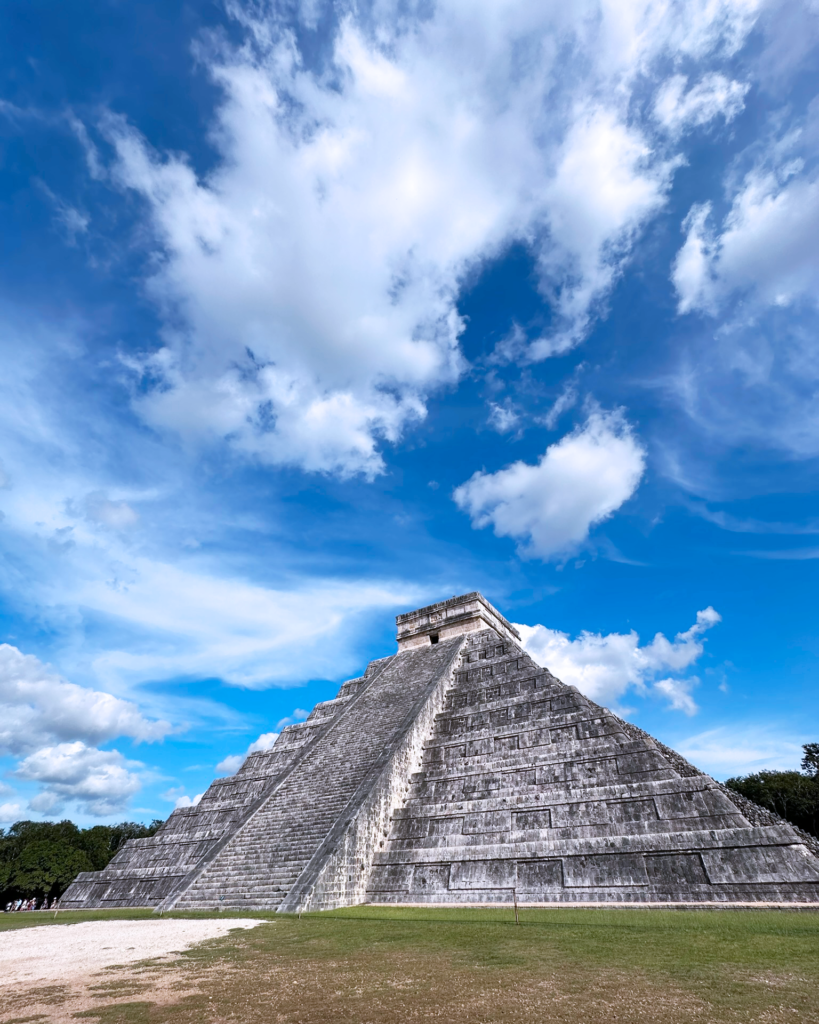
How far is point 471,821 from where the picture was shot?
12.6 meters

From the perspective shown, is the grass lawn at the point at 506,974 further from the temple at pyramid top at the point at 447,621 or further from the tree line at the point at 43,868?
the tree line at the point at 43,868

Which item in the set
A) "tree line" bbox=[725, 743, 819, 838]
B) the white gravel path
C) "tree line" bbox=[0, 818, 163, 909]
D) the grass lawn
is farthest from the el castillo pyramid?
"tree line" bbox=[725, 743, 819, 838]

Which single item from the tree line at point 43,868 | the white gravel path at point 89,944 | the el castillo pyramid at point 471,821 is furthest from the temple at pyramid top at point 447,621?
the tree line at point 43,868

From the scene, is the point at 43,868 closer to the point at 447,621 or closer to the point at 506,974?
the point at 447,621

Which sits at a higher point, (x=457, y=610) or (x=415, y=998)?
(x=457, y=610)

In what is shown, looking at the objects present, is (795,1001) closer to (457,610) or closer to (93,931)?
(93,931)

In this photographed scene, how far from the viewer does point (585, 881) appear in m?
10.4

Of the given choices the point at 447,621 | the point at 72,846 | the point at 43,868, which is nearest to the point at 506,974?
the point at 447,621

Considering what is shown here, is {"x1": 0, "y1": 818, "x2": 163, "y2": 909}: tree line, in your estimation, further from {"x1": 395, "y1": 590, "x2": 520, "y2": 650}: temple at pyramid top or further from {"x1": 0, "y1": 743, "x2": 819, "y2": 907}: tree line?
{"x1": 395, "y1": 590, "x2": 520, "y2": 650}: temple at pyramid top

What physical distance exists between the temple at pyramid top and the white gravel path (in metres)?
14.4

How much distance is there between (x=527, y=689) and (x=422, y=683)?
4.64 metres

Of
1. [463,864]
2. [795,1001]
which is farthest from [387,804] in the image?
[795,1001]

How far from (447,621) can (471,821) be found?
11.8m

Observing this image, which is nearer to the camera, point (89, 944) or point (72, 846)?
point (89, 944)
